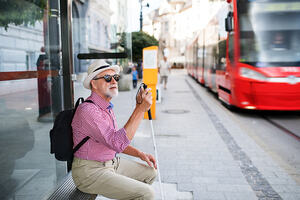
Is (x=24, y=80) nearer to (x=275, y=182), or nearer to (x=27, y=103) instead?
(x=27, y=103)

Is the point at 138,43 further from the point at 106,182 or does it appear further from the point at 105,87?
the point at 106,182

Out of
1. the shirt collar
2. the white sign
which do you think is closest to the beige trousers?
the shirt collar

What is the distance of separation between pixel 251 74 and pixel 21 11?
669 cm

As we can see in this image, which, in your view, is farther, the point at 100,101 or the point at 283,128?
the point at 283,128

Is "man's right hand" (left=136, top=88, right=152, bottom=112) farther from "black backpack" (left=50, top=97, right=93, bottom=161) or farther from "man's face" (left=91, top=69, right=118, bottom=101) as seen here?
"black backpack" (left=50, top=97, right=93, bottom=161)

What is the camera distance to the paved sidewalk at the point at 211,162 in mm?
4145

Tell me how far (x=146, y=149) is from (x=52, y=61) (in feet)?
9.00

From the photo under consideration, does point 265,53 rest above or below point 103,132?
above

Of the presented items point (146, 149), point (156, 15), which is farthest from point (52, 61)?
point (156, 15)

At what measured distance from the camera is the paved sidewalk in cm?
414

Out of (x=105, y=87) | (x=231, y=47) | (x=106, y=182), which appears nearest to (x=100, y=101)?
(x=105, y=87)

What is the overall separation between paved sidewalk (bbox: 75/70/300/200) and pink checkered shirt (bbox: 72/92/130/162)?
1.47m

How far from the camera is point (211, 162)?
5.33m

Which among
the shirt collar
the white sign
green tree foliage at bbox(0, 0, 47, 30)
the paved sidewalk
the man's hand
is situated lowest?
the paved sidewalk
